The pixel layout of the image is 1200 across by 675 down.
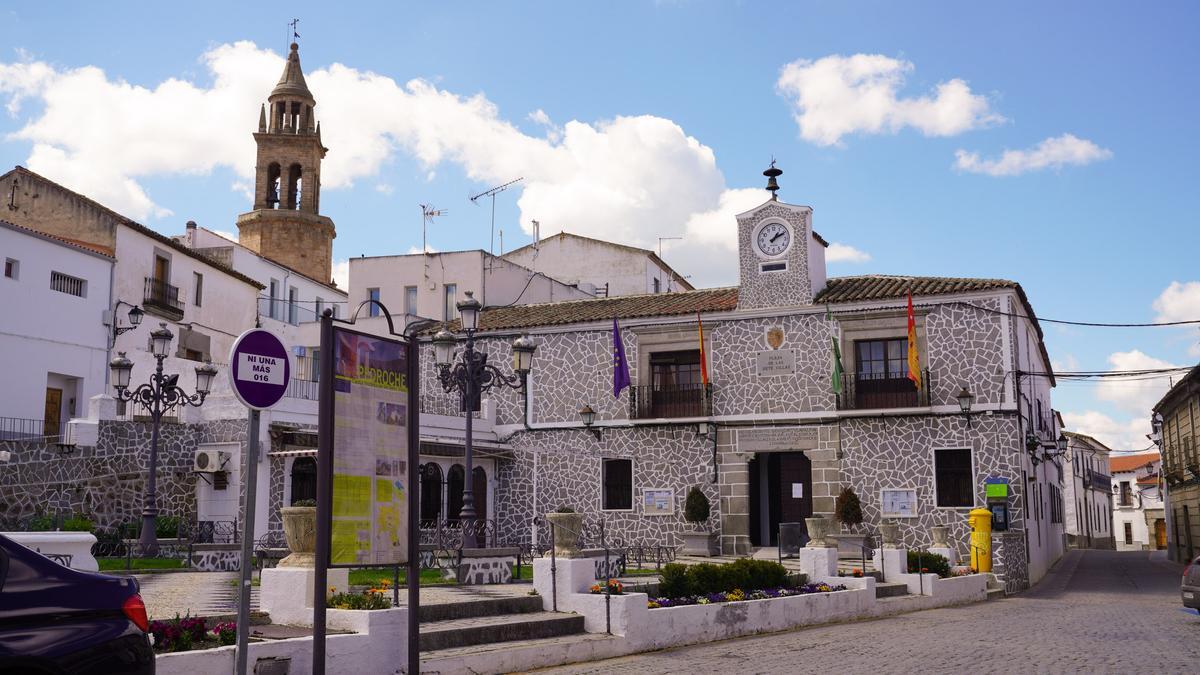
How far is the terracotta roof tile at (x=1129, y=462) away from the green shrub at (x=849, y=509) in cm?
6342

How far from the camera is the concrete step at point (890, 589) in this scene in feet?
58.9

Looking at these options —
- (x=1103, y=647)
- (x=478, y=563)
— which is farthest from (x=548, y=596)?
(x=1103, y=647)

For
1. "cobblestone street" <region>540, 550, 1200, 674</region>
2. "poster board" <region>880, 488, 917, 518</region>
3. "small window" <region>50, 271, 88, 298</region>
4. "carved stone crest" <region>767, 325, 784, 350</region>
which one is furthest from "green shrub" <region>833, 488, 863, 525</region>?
"small window" <region>50, 271, 88, 298</region>

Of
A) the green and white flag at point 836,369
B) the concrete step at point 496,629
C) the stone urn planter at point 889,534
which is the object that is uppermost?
the green and white flag at point 836,369

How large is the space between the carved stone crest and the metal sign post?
20.3 metres

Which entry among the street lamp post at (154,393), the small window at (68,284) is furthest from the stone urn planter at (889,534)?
the small window at (68,284)

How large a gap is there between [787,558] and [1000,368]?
6.63 m

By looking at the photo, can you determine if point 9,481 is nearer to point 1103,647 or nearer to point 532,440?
point 532,440

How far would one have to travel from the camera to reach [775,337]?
26.3 metres

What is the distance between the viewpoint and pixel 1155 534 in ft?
205

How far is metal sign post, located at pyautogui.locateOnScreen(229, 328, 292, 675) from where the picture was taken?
22.0 ft

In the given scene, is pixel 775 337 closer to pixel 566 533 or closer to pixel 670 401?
pixel 670 401

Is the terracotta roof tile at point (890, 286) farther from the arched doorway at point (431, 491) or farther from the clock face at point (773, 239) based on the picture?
the arched doorway at point (431, 491)

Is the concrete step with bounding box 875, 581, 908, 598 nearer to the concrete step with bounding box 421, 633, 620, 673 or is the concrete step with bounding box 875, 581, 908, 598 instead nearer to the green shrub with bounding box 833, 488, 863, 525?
the green shrub with bounding box 833, 488, 863, 525
